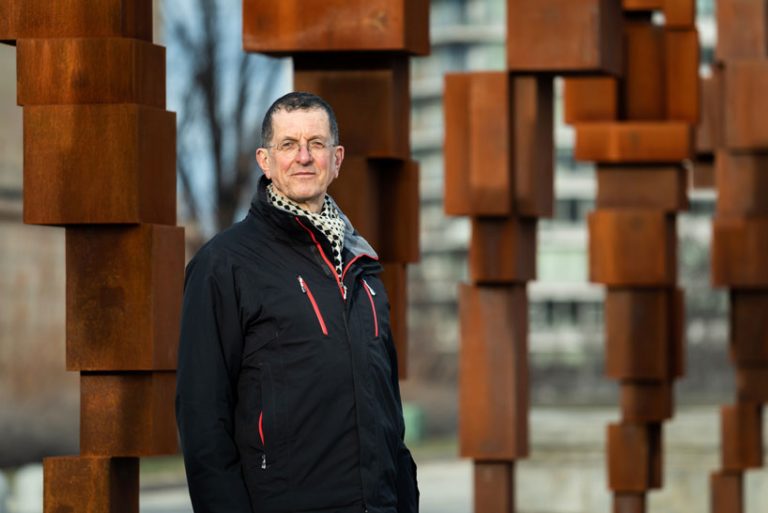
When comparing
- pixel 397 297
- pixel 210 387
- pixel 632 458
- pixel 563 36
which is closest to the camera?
pixel 210 387

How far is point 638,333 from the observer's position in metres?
12.7

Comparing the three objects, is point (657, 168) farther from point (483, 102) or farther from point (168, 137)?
point (168, 137)

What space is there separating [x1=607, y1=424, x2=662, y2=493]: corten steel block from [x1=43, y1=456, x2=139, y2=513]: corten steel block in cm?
667

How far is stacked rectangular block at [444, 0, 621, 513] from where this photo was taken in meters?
9.28

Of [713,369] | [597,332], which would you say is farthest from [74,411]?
[597,332]

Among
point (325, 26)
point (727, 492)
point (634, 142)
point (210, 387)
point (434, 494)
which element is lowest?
point (434, 494)

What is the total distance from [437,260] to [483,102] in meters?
53.1

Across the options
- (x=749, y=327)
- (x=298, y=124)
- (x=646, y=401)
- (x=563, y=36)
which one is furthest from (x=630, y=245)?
(x=298, y=124)

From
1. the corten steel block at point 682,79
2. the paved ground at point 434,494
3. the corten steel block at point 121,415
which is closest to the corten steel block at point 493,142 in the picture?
the corten steel block at point 682,79

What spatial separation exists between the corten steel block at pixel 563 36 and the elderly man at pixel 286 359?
13.3 ft

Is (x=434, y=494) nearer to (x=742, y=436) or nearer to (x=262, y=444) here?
(x=742, y=436)

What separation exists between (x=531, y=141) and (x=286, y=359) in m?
4.84

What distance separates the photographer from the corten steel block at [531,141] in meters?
9.68

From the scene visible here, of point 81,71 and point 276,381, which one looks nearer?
point 276,381
